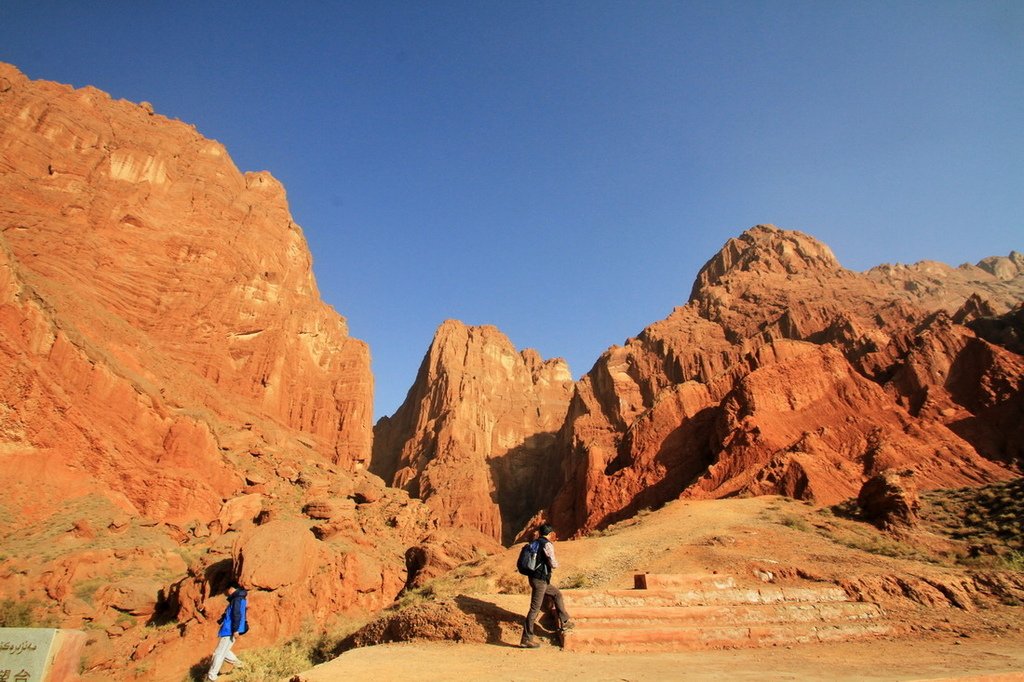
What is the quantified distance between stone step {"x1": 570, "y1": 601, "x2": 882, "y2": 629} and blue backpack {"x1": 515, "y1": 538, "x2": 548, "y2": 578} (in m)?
1.37

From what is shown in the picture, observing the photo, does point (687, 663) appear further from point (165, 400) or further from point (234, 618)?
point (165, 400)

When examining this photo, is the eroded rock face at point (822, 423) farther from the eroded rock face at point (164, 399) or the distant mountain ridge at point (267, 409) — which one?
the eroded rock face at point (164, 399)

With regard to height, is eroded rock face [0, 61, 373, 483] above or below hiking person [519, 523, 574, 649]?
above

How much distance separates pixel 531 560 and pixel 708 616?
405cm

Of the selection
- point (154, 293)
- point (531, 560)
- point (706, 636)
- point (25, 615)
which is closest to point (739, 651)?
point (706, 636)

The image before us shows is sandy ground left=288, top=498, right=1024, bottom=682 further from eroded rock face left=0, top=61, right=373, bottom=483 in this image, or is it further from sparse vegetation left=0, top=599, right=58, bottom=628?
eroded rock face left=0, top=61, right=373, bottom=483

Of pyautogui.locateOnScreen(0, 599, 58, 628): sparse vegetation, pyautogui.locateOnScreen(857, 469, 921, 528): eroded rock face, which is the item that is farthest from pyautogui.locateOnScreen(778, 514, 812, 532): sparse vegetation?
pyautogui.locateOnScreen(0, 599, 58, 628): sparse vegetation

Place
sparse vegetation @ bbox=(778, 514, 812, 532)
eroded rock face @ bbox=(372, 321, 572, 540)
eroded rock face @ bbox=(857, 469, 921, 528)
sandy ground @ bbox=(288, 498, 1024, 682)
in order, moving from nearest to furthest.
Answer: sandy ground @ bbox=(288, 498, 1024, 682) → eroded rock face @ bbox=(857, 469, 921, 528) → sparse vegetation @ bbox=(778, 514, 812, 532) → eroded rock face @ bbox=(372, 321, 572, 540)

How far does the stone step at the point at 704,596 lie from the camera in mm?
10297

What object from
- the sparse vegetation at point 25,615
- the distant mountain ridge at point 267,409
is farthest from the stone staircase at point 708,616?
the sparse vegetation at point 25,615

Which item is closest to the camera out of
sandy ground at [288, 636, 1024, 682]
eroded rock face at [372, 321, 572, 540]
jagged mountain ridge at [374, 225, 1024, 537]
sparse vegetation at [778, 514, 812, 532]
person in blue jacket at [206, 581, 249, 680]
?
sandy ground at [288, 636, 1024, 682]

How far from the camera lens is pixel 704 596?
36.7ft

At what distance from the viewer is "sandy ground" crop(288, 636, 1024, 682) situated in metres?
6.97

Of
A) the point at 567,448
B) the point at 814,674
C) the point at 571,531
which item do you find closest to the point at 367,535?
the point at 571,531
